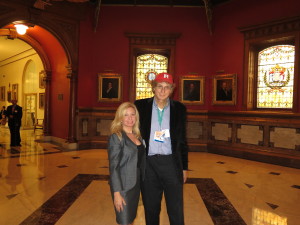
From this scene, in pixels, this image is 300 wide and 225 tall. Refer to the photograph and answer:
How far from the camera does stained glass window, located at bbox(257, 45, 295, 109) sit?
6.68 metres

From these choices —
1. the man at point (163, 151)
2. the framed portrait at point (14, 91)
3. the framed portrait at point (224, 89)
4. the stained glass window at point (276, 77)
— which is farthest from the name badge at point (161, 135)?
the framed portrait at point (14, 91)

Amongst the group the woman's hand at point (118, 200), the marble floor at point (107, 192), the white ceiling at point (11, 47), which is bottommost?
the marble floor at point (107, 192)

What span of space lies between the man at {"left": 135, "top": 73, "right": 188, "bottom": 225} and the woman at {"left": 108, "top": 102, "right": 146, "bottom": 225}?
0.17 meters

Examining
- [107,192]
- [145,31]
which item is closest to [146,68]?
[145,31]

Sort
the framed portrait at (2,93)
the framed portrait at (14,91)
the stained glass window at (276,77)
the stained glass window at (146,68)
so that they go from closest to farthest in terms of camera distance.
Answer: the stained glass window at (276,77), the stained glass window at (146,68), the framed portrait at (14,91), the framed portrait at (2,93)

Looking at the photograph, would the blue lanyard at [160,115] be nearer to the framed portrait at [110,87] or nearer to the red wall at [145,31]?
the red wall at [145,31]

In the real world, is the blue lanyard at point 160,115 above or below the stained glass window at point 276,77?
below

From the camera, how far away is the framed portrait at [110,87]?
8180 millimetres

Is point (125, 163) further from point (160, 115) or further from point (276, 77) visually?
point (276, 77)

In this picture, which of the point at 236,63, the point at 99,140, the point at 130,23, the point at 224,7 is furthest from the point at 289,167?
the point at 130,23

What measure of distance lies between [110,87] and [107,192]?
15.2 feet

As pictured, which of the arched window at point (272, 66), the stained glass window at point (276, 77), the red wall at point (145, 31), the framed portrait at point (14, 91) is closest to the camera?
the arched window at point (272, 66)

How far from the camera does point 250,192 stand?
4211mm

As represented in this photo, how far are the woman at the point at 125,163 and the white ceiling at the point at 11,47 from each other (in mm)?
11759
